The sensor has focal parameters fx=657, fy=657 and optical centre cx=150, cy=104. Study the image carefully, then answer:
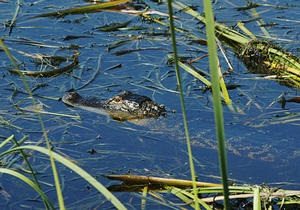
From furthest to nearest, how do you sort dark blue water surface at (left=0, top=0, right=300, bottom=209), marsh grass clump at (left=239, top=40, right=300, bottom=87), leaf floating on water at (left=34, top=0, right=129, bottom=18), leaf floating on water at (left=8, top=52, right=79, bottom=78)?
leaf floating on water at (left=34, top=0, right=129, bottom=18) < leaf floating on water at (left=8, top=52, right=79, bottom=78) < marsh grass clump at (left=239, top=40, right=300, bottom=87) < dark blue water surface at (left=0, top=0, right=300, bottom=209)

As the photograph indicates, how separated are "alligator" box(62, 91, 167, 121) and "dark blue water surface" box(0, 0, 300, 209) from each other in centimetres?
6

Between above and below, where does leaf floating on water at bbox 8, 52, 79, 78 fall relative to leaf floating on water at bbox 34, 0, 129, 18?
below

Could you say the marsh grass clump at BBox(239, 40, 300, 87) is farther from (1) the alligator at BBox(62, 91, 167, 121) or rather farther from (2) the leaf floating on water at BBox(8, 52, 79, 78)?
(2) the leaf floating on water at BBox(8, 52, 79, 78)

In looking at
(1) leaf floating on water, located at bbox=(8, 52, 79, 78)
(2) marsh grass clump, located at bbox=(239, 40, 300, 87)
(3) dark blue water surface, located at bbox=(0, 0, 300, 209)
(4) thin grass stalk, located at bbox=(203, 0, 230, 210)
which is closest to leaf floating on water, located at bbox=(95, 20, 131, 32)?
(3) dark blue water surface, located at bbox=(0, 0, 300, 209)

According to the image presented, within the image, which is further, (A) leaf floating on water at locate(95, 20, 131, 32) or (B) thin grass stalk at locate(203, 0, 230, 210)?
(A) leaf floating on water at locate(95, 20, 131, 32)

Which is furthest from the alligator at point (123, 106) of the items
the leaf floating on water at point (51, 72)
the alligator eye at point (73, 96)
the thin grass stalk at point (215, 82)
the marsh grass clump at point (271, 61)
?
the thin grass stalk at point (215, 82)

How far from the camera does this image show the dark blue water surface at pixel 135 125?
12.8 ft

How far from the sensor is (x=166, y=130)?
4.55 metres

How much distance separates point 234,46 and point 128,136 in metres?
1.85

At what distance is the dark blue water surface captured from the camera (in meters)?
3.89

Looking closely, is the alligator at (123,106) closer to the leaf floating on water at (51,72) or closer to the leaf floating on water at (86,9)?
the leaf floating on water at (51,72)

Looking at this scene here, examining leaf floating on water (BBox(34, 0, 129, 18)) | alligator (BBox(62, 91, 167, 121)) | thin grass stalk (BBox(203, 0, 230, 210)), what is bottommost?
thin grass stalk (BBox(203, 0, 230, 210))

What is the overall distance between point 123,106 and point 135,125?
7.9 inches

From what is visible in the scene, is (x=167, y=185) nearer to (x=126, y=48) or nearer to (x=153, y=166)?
(x=153, y=166)
